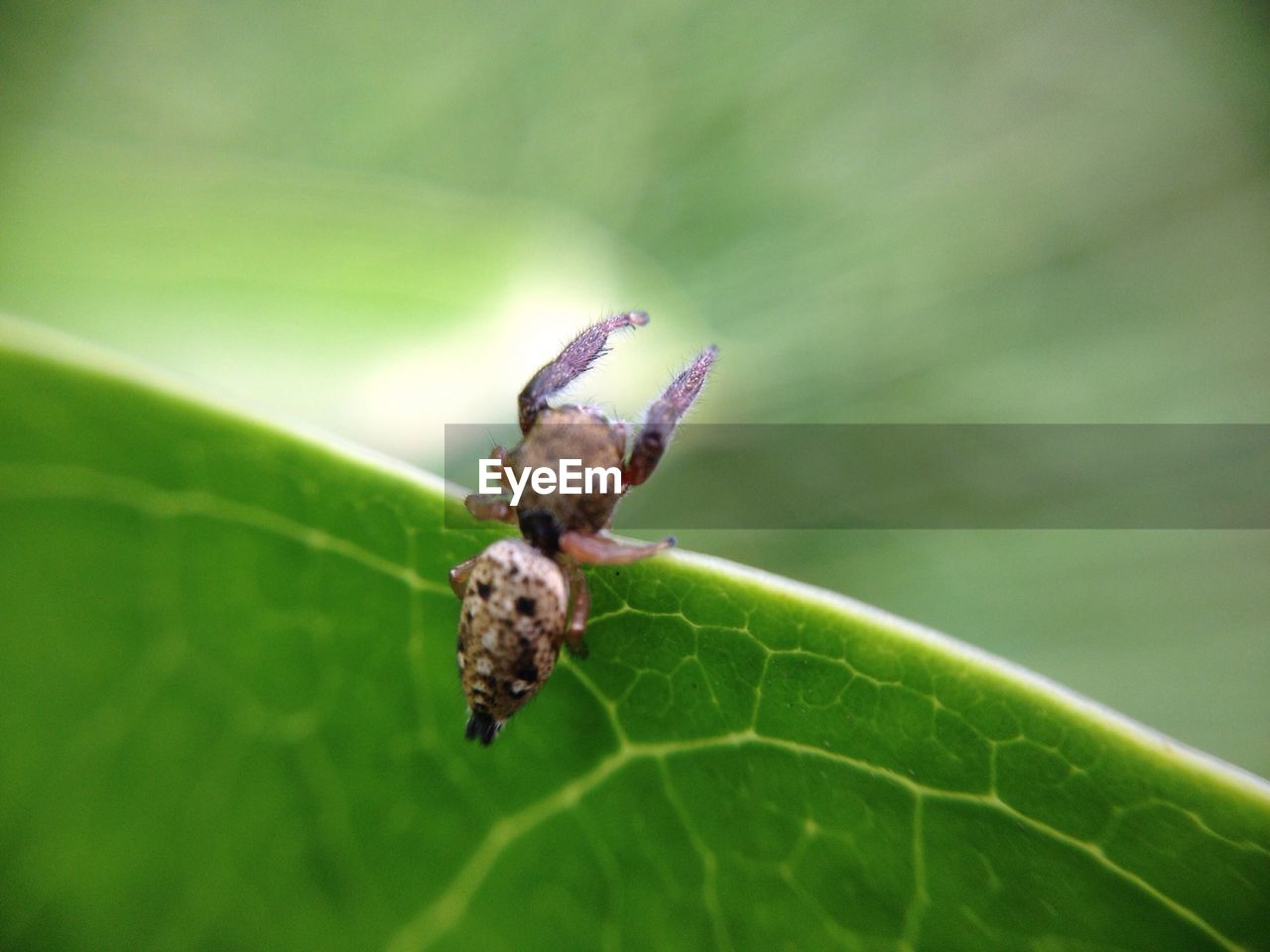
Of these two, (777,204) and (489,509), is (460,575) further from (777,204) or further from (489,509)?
(777,204)

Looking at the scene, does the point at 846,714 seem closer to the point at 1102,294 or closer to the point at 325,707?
the point at 325,707

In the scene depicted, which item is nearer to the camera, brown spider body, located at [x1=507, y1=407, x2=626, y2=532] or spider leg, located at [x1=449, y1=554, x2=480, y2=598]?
spider leg, located at [x1=449, y1=554, x2=480, y2=598]

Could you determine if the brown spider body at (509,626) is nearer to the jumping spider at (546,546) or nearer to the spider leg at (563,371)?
the jumping spider at (546,546)

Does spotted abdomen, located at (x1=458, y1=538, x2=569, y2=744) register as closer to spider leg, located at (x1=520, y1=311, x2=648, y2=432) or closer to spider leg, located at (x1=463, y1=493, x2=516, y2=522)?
spider leg, located at (x1=463, y1=493, x2=516, y2=522)

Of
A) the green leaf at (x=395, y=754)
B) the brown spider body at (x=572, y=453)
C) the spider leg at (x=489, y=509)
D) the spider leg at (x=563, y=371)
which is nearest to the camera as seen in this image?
the green leaf at (x=395, y=754)

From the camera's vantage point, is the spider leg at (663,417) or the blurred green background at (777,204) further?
the blurred green background at (777,204)

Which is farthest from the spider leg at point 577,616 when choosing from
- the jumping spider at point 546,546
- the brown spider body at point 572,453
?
the brown spider body at point 572,453

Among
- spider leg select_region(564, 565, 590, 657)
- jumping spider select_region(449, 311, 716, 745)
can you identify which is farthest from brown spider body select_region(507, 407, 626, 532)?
spider leg select_region(564, 565, 590, 657)

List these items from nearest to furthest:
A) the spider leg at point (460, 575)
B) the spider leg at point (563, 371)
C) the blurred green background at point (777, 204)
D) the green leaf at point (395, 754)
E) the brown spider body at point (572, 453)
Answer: the green leaf at point (395, 754) → the spider leg at point (460, 575) → the brown spider body at point (572, 453) → the spider leg at point (563, 371) → the blurred green background at point (777, 204)
